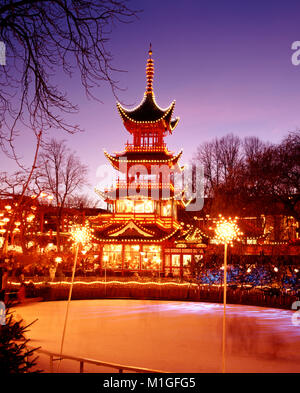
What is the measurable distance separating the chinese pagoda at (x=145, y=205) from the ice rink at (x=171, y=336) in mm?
11262

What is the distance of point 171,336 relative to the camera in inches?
468

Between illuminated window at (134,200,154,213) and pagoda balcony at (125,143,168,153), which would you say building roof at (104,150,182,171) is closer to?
pagoda balcony at (125,143,168,153)

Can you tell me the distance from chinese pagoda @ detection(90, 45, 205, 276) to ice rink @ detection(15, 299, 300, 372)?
11.3 metres

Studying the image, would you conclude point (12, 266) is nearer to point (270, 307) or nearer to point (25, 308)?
point (25, 308)

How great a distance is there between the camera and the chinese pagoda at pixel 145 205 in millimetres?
30438

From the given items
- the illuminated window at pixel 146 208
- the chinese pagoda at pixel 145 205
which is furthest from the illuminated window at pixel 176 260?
the illuminated window at pixel 146 208

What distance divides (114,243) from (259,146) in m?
13.6

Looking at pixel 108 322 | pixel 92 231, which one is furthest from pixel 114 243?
pixel 108 322

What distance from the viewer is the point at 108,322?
14359 millimetres

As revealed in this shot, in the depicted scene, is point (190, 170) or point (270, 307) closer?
point (270, 307)

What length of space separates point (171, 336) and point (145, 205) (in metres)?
22.0

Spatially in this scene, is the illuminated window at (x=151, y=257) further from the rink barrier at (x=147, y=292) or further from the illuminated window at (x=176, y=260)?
the rink barrier at (x=147, y=292)

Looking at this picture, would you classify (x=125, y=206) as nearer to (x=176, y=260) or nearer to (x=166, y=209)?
(x=166, y=209)

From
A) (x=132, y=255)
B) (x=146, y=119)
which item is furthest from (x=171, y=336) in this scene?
(x=146, y=119)
